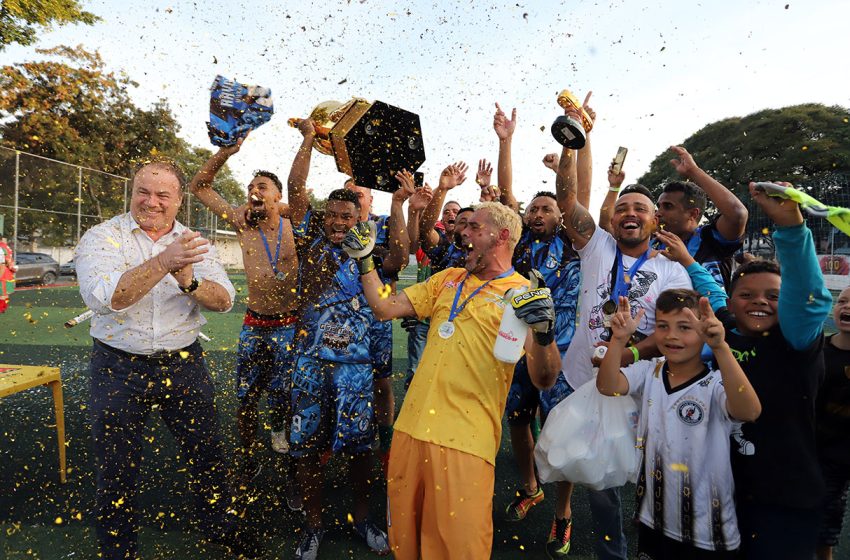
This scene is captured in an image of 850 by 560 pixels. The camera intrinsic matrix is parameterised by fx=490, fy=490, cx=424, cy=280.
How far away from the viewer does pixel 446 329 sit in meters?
2.45

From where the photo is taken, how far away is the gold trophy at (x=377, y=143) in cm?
329

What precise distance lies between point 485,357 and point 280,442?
111 inches

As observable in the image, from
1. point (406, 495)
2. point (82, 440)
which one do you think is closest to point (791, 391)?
point (406, 495)

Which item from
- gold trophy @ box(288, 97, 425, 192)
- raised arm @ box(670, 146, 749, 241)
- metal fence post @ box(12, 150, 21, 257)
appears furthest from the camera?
metal fence post @ box(12, 150, 21, 257)

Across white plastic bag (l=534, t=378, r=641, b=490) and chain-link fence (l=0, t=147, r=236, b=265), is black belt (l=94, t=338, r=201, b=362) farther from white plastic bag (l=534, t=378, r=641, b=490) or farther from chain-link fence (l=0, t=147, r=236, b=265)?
chain-link fence (l=0, t=147, r=236, b=265)

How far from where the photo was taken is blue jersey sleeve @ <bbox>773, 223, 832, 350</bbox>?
189 cm

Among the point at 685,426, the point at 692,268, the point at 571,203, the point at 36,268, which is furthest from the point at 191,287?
the point at 36,268

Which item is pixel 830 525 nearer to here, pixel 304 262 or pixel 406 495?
pixel 406 495

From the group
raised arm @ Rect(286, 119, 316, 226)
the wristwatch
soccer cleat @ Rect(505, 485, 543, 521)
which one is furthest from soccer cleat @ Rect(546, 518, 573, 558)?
raised arm @ Rect(286, 119, 316, 226)

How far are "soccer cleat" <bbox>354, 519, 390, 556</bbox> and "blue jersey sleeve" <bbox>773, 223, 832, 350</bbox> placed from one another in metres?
2.44

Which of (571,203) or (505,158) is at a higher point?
(505,158)

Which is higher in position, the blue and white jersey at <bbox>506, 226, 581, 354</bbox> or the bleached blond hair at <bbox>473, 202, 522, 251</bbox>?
the bleached blond hair at <bbox>473, 202, 522, 251</bbox>

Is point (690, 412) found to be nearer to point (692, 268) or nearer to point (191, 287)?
point (692, 268)

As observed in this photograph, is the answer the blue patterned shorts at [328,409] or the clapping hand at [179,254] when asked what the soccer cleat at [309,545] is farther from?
the clapping hand at [179,254]
